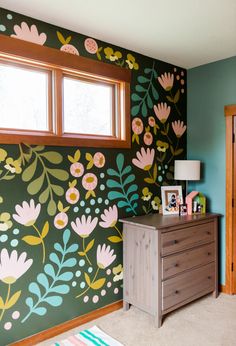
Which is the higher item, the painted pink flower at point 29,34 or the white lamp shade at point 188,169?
the painted pink flower at point 29,34

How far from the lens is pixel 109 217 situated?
291cm

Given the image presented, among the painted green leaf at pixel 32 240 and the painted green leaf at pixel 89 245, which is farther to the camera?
the painted green leaf at pixel 89 245

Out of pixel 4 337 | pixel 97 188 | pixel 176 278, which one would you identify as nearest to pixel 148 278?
pixel 176 278

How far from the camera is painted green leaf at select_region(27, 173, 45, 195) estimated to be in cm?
240

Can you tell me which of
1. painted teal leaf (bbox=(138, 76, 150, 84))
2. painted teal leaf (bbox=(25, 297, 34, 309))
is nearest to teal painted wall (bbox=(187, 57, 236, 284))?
painted teal leaf (bbox=(138, 76, 150, 84))

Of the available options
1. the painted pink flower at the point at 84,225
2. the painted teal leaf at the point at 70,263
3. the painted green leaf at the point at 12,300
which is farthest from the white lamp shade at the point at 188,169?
the painted green leaf at the point at 12,300

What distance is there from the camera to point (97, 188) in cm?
281

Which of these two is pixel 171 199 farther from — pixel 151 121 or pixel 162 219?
pixel 151 121

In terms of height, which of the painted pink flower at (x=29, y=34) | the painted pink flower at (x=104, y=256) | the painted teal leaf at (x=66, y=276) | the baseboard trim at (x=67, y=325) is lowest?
the baseboard trim at (x=67, y=325)

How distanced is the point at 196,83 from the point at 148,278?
88.8 inches

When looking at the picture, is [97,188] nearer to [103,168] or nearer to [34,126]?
[103,168]

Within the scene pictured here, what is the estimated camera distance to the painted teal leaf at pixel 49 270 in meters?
2.49

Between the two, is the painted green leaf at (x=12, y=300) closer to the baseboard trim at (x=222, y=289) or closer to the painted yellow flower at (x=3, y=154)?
the painted yellow flower at (x=3, y=154)

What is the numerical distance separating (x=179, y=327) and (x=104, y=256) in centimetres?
89
